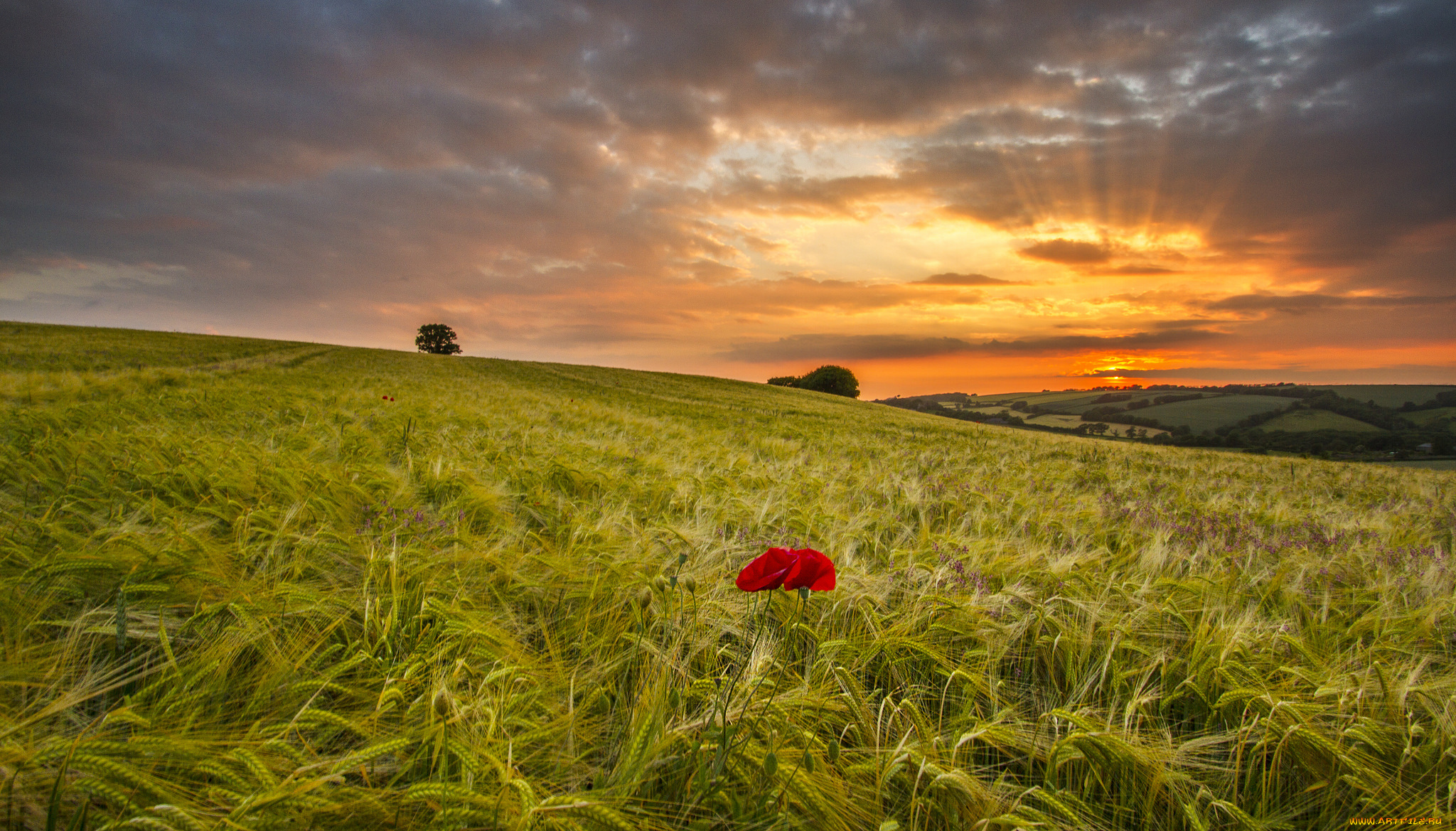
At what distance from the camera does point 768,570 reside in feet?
4.97

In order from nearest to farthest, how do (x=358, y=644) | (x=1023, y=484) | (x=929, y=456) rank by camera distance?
(x=358, y=644) < (x=1023, y=484) < (x=929, y=456)

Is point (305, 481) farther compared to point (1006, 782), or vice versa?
point (305, 481)

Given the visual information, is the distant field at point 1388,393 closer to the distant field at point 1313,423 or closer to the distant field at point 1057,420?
the distant field at point 1313,423

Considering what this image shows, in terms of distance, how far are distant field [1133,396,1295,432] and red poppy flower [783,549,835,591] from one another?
5144 centimetres

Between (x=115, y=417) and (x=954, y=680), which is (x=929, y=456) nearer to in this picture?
(x=954, y=680)

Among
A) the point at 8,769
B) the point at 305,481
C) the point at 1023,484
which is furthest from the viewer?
the point at 1023,484

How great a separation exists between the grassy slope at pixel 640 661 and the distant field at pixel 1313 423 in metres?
46.4

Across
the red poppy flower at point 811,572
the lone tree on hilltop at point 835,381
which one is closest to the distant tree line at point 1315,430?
the red poppy flower at point 811,572

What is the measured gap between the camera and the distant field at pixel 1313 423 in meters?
35.4

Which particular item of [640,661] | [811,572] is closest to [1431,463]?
[811,572]

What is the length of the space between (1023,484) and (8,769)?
7.11 metres

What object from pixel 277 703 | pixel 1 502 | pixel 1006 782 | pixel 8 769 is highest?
pixel 1 502

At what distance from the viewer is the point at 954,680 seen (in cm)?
195

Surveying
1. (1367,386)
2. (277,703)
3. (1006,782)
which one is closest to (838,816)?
(1006,782)
